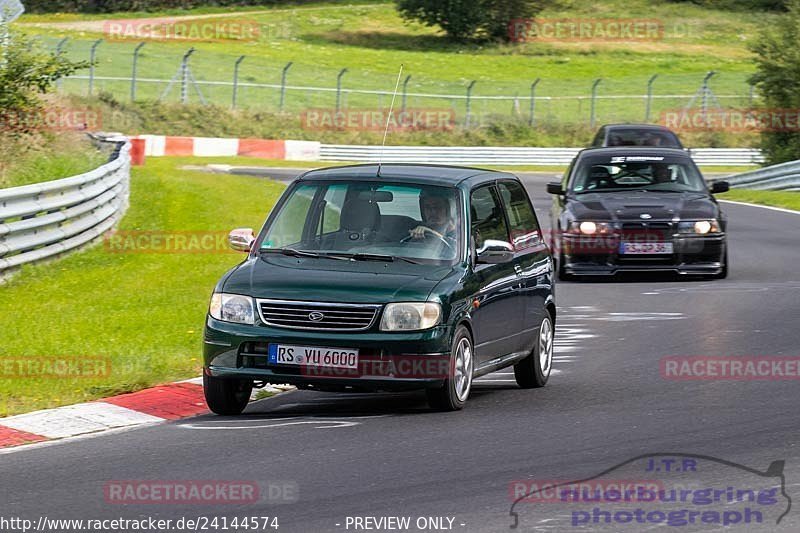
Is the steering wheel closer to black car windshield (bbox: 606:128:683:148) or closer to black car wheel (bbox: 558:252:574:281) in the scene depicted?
black car wheel (bbox: 558:252:574:281)

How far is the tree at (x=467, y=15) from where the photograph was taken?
7938cm

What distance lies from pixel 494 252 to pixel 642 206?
7783mm

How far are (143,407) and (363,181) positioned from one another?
208cm

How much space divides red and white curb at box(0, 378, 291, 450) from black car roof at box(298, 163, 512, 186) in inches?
67.7

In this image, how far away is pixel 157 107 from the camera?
48.2 metres

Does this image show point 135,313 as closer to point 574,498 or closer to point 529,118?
point 574,498

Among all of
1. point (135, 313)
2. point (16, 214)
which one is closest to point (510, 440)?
point (135, 313)

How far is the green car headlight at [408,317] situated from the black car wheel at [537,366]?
1828 mm

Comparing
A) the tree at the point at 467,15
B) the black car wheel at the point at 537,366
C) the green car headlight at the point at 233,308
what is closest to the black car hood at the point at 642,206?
the black car wheel at the point at 537,366

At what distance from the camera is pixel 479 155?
47.2 meters

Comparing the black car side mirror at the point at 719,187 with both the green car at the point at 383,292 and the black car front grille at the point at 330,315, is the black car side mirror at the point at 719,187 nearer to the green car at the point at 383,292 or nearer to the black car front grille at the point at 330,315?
the green car at the point at 383,292

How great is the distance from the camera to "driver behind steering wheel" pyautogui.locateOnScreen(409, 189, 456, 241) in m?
9.49

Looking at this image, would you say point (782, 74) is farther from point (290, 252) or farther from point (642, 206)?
point (290, 252)

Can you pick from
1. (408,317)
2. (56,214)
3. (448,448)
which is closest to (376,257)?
(408,317)
